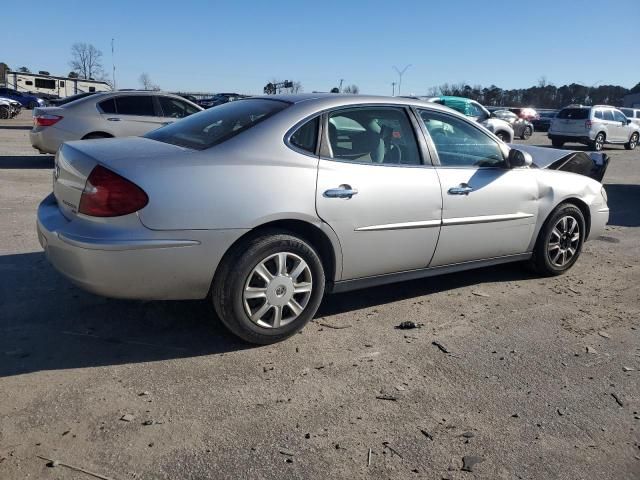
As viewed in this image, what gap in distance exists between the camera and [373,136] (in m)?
4.10

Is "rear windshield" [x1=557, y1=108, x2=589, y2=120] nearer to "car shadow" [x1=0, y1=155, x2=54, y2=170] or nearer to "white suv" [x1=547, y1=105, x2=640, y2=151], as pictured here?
"white suv" [x1=547, y1=105, x2=640, y2=151]

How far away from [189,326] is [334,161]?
1.48 m

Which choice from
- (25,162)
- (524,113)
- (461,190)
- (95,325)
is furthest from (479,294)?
(524,113)

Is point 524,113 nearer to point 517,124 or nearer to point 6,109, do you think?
point 517,124

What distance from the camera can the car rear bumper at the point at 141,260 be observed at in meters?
3.14

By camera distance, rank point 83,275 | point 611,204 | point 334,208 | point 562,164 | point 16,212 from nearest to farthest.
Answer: point 83,275 → point 334,208 → point 562,164 → point 16,212 → point 611,204

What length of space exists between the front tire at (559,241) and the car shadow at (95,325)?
1151 millimetres

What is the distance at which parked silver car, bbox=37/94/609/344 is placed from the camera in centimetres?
321

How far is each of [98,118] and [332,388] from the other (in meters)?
8.97

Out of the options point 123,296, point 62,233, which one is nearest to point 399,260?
point 123,296

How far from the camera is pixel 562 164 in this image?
5562 millimetres

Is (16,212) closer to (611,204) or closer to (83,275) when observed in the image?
(83,275)

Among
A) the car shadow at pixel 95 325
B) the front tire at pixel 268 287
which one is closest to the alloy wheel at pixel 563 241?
the car shadow at pixel 95 325

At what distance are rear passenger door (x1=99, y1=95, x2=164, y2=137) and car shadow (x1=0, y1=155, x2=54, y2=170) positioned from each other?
73.4 inches
